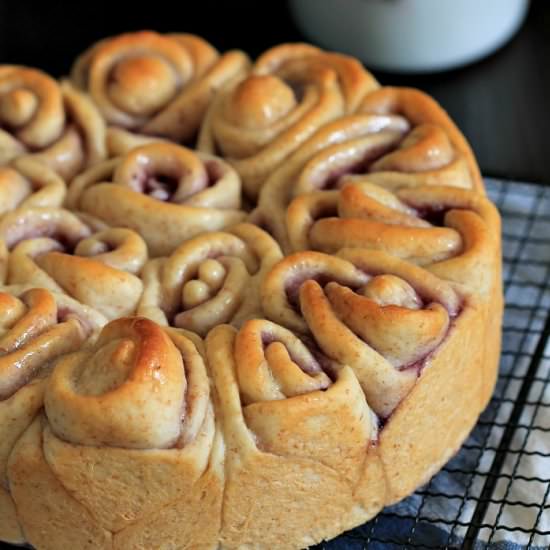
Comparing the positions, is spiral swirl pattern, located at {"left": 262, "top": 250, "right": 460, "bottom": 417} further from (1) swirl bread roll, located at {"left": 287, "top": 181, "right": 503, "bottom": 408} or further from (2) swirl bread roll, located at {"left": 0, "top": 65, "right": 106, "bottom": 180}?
(2) swirl bread roll, located at {"left": 0, "top": 65, "right": 106, "bottom": 180}

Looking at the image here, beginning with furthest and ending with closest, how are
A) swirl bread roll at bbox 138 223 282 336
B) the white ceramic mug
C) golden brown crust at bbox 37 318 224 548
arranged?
the white ceramic mug → swirl bread roll at bbox 138 223 282 336 → golden brown crust at bbox 37 318 224 548

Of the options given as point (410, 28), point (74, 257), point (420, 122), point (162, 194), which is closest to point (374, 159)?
point (420, 122)

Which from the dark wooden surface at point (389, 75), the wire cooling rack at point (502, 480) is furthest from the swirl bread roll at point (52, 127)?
the dark wooden surface at point (389, 75)

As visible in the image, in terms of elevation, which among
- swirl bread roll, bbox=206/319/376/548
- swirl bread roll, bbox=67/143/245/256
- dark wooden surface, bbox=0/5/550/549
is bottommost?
dark wooden surface, bbox=0/5/550/549

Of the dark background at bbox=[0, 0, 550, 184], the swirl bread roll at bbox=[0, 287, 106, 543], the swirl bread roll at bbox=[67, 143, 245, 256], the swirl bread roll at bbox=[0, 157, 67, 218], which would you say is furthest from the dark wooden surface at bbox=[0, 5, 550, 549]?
the swirl bread roll at bbox=[0, 287, 106, 543]

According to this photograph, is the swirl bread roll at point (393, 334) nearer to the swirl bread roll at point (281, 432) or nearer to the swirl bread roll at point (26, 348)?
the swirl bread roll at point (281, 432)

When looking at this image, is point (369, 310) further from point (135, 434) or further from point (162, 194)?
point (162, 194)
